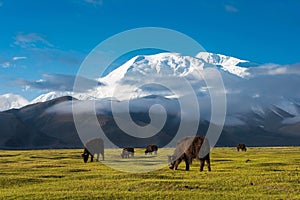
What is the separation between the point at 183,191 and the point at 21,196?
977 cm

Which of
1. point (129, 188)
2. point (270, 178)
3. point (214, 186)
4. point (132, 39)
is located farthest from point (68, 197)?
point (132, 39)

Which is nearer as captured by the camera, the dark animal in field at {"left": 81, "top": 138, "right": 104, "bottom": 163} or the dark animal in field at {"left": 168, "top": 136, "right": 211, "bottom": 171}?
the dark animal in field at {"left": 168, "top": 136, "right": 211, "bottom": 171}

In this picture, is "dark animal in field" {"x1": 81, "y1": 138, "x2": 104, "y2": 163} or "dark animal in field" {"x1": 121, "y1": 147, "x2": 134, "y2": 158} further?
"dark animal in field" {"x1": 121, "y1": 147, "x2": 134, "y2": 158}

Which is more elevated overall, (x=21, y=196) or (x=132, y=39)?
(x=132, y=39)

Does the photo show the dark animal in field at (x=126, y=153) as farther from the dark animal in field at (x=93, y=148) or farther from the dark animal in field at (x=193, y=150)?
the dark animal in field at (x=193, y=150)

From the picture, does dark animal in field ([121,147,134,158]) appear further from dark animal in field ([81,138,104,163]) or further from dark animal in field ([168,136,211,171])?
dark animal in field ([168,136,211,171])

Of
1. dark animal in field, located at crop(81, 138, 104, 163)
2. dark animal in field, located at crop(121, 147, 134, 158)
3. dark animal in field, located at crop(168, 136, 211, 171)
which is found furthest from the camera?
dark animal in field, located at crop(121, 147, 134, 158)

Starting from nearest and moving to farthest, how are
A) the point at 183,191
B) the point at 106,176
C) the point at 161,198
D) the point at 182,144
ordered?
the point at 161,198 < the point at 183,191 < the point at 106,176 < the point at 182,144

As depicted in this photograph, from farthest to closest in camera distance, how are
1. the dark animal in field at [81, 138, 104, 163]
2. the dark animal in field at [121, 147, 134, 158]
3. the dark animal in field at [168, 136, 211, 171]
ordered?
1. the dark animal in field at [121, 147, 134, 158]
2. the dark animal in field at [81, 138, 104, 163]
3. the dark animal in field at [168, 136, 211, 171]

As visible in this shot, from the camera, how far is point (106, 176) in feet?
112

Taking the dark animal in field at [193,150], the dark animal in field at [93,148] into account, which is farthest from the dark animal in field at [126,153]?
the dark animal in field at [193,150]

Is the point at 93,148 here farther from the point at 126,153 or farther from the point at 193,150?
the point at 193,150

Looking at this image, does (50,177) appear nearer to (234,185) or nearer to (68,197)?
(68,197)

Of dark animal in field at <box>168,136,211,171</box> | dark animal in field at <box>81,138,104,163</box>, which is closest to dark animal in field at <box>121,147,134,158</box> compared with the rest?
dark animal in field at <box>81,138,104,163</box>
